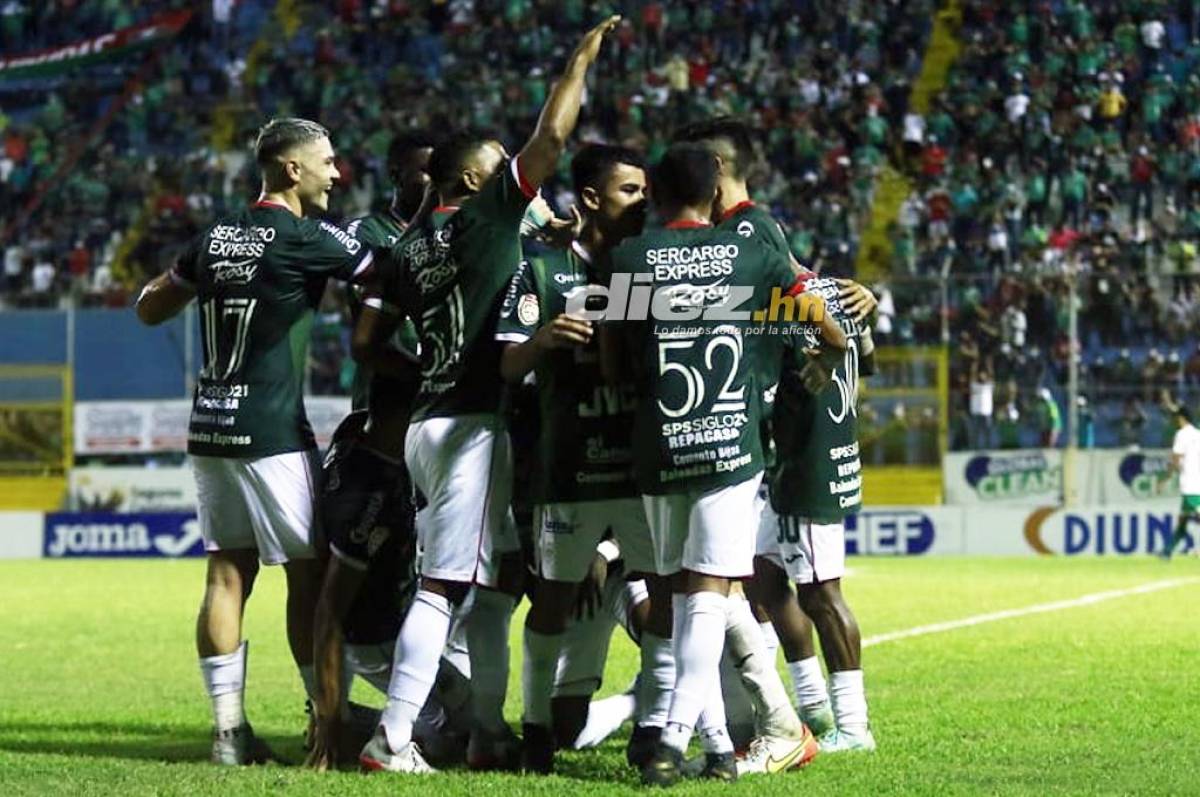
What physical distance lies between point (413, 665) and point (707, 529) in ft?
4.16

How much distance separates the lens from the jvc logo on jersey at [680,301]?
7.82 metres

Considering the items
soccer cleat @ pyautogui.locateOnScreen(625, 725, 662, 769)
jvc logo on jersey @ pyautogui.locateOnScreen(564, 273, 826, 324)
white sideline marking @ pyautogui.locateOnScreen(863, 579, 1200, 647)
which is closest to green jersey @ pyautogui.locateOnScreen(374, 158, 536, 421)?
jvc logo on jersey @ pyautogui.locateOnScreen(564, 273, 826, 324)

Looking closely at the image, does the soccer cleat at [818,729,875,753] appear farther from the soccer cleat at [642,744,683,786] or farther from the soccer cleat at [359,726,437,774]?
the soccer cleat at [359,726,437,774]

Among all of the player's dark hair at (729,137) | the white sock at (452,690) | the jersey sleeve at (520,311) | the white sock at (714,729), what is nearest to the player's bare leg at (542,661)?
the white sock at (452,690)

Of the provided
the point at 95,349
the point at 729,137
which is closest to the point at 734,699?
the point at 729,137

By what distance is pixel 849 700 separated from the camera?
9.09 meters

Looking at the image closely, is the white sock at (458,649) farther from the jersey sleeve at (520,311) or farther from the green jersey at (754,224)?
the green jersey at (754,224)

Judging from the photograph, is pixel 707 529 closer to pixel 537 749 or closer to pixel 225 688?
pixel 537 749

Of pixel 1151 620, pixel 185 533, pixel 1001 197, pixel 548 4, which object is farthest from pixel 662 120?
pixel 1151 620

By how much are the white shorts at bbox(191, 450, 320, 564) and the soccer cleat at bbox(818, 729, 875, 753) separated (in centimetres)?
234

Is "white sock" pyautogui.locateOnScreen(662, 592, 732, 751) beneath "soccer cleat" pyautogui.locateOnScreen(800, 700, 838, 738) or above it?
above

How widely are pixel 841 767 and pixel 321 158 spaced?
3.30 metres

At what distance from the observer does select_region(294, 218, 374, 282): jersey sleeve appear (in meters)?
8.58

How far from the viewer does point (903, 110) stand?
35.3 meters
